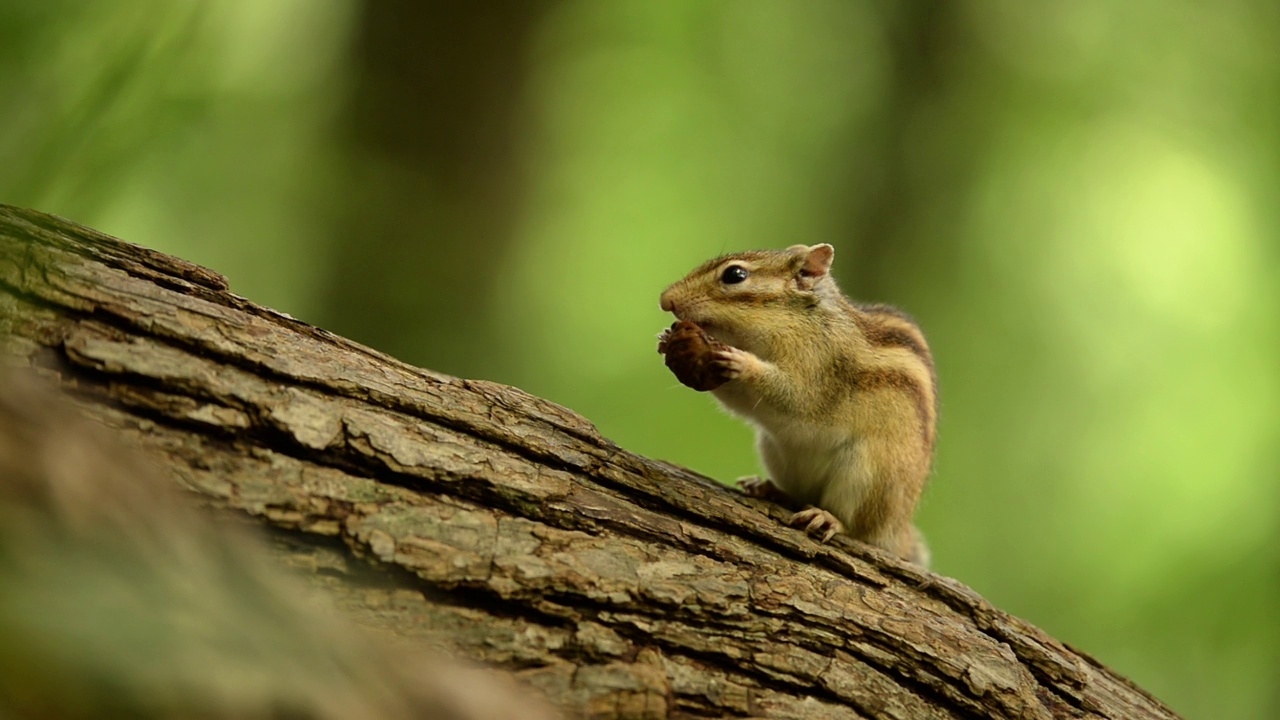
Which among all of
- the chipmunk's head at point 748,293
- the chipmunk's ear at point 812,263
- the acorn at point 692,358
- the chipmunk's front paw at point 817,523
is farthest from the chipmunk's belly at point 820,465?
the chipmunk's ear at point 812,263

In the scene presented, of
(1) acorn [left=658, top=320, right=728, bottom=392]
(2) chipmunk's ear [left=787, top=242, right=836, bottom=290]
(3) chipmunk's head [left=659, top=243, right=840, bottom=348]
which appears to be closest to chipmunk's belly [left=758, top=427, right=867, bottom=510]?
(3) chipmunk's head [left=659, top=243, right=840, bottom=348]

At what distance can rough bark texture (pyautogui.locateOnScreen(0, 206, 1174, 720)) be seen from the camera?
2232mm

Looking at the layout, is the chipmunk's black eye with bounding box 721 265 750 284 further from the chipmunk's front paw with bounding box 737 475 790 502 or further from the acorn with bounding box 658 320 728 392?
the chipmunk's front paw with bounding box 737 475 790 502

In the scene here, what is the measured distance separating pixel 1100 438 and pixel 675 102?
17.2ft

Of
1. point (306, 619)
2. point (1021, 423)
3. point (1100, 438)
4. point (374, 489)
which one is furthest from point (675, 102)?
point (306, 619)

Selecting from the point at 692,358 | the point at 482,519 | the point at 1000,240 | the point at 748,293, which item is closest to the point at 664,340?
the point at 692,358

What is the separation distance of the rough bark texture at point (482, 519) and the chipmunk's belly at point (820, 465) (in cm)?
84

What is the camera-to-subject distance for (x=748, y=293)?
14.2ft

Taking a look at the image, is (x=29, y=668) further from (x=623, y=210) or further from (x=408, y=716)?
(x=623, y=210)

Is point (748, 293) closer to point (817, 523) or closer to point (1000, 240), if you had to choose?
point (817, 523)

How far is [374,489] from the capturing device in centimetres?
241

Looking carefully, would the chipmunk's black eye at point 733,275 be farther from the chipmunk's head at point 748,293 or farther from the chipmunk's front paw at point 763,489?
the chipmunk's front paw at point 763,489

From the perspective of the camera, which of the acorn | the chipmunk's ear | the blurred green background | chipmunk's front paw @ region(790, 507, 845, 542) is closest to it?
chipmunk's front paw @ region(790, 507, 845, 542)

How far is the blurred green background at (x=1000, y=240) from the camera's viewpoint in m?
8.06
